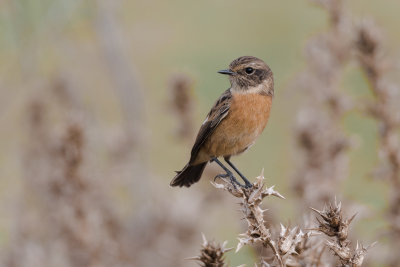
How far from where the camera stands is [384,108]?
4.17 meters

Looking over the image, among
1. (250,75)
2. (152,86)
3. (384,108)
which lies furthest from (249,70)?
(152,86)

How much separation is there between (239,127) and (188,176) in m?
0.58

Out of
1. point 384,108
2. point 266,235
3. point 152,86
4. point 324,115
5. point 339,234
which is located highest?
point 152,86

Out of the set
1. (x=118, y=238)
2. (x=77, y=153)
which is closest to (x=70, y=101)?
(x=118, y=238)

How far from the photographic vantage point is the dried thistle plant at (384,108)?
3.99 metres

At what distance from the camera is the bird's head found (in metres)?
4.80

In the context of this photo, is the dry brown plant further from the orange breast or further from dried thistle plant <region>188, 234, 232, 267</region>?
the orange breast

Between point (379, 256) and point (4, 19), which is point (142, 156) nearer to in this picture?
point (4, 19)

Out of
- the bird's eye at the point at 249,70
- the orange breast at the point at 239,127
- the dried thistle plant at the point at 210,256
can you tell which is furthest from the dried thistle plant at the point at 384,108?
the dried thistle plant at the point at 210,256

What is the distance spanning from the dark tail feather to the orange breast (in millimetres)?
159

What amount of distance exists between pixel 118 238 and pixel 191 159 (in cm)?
125

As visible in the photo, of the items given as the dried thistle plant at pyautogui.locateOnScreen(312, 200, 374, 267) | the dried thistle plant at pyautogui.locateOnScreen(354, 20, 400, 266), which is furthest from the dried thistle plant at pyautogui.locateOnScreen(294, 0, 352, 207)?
the dried thistle plant at pyautogui.locateOnScreen(312, 200, 374, 267)

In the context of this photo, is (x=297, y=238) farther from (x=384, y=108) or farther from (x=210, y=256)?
(x=384, y=108)

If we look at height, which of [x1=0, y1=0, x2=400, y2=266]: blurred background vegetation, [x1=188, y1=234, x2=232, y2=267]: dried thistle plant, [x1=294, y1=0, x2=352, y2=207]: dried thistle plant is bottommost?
[x1=188, y1=234, x2=232, y2=267]: dried thistle plant
